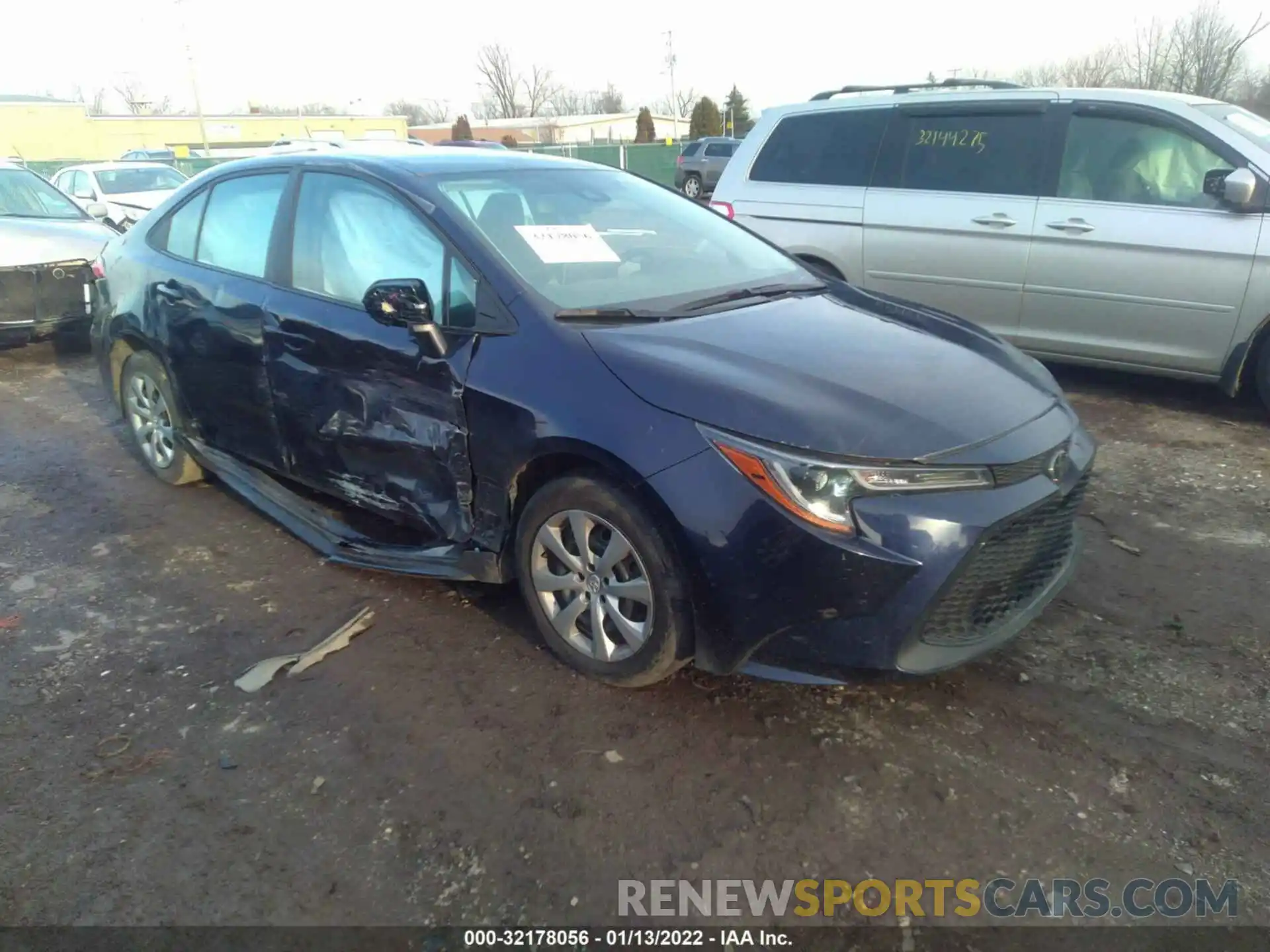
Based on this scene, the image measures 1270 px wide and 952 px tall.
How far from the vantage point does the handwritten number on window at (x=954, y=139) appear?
6.14m

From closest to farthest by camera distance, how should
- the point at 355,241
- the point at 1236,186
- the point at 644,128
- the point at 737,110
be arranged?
the point at 355,241, the point at 1236,186, the point at 644,128, the point at 737,110

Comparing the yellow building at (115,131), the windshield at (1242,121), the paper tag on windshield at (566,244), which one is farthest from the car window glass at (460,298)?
the yellow building at (115,131)

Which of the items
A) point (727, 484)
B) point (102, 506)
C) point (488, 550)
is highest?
point (727, 484)

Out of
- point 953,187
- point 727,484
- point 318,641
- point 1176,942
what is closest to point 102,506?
point 318,641

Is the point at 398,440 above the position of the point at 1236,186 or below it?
below

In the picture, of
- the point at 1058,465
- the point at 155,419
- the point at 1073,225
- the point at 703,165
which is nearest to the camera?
the point at 1058,465

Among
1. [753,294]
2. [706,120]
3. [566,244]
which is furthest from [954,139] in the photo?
[706,120]

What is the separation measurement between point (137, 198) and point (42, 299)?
7626 millimetres

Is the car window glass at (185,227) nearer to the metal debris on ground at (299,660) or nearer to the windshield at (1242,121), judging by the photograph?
the metal debris on ground at (299,660)

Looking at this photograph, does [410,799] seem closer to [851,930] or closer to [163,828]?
[163,828]

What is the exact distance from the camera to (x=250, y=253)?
4070mm

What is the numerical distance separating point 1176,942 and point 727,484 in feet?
4.80

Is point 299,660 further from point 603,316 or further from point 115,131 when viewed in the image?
point 115,131

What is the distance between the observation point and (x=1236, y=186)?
5016mm
